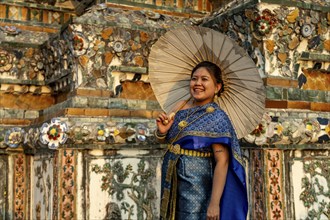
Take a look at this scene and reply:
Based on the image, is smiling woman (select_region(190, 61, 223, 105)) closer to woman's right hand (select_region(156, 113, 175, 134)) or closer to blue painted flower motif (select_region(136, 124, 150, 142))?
woman's right hand (select_region(156, 113, 175, 134))

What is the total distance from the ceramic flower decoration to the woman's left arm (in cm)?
195

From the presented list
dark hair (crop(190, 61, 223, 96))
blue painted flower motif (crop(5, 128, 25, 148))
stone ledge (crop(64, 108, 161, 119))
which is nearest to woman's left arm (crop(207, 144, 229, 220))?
dark hair (crop(190, 61, 223, 96))

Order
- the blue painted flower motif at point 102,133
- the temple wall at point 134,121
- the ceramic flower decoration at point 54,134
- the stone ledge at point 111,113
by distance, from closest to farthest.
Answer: the temple wall at point 134,121
the ceramic flower decoration at point 54,134
the blue painted flower motif at point 102,133
the stone ledge at point 111,113

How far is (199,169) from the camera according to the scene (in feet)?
12.4

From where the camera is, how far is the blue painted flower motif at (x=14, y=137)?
21.2 ft

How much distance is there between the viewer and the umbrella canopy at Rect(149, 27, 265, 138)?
3.99 meters

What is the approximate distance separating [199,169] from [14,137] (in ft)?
10.8

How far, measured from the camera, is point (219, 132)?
3.70 m

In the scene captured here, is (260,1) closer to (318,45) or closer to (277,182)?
(318,45)

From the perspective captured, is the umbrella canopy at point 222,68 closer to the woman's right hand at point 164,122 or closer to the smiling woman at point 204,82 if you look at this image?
the smiling woman at point 204,82

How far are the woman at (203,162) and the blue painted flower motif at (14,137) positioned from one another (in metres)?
2.97

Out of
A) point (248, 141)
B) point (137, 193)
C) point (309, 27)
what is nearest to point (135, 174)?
point (137, 193)

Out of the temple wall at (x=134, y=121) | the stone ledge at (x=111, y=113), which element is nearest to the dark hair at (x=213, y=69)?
the temple wall at (x=134, y=121)

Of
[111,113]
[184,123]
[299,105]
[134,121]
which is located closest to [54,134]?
[111,113]
